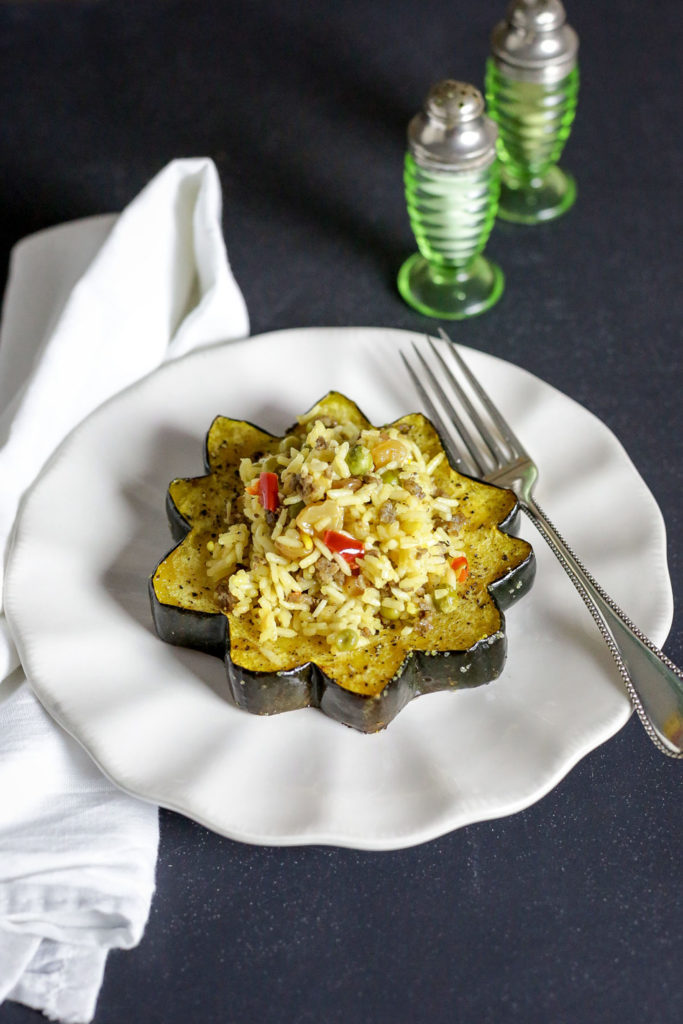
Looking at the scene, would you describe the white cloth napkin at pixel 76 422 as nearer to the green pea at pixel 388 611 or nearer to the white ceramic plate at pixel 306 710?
the white ceramic plate at pixel 306 710

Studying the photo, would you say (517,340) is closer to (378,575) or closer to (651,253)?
(651,253)

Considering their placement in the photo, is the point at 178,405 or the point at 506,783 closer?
the point at 506,783

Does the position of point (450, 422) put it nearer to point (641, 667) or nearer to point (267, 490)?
point (267, 490)

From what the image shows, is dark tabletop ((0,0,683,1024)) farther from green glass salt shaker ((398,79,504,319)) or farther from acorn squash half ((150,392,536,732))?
acorn squash half ((150,392,536,732))

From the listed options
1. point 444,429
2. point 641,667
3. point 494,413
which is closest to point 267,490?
point 444,429

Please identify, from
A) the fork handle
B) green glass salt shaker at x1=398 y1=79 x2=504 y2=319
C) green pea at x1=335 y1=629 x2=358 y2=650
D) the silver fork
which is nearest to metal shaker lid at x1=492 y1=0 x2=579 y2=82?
green glass salt shaker at x1=398 y1=79 x2=504 y2=319

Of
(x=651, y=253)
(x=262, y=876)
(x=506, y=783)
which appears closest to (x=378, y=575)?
(x=506, y=783)

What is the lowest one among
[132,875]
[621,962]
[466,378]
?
[621,962]
